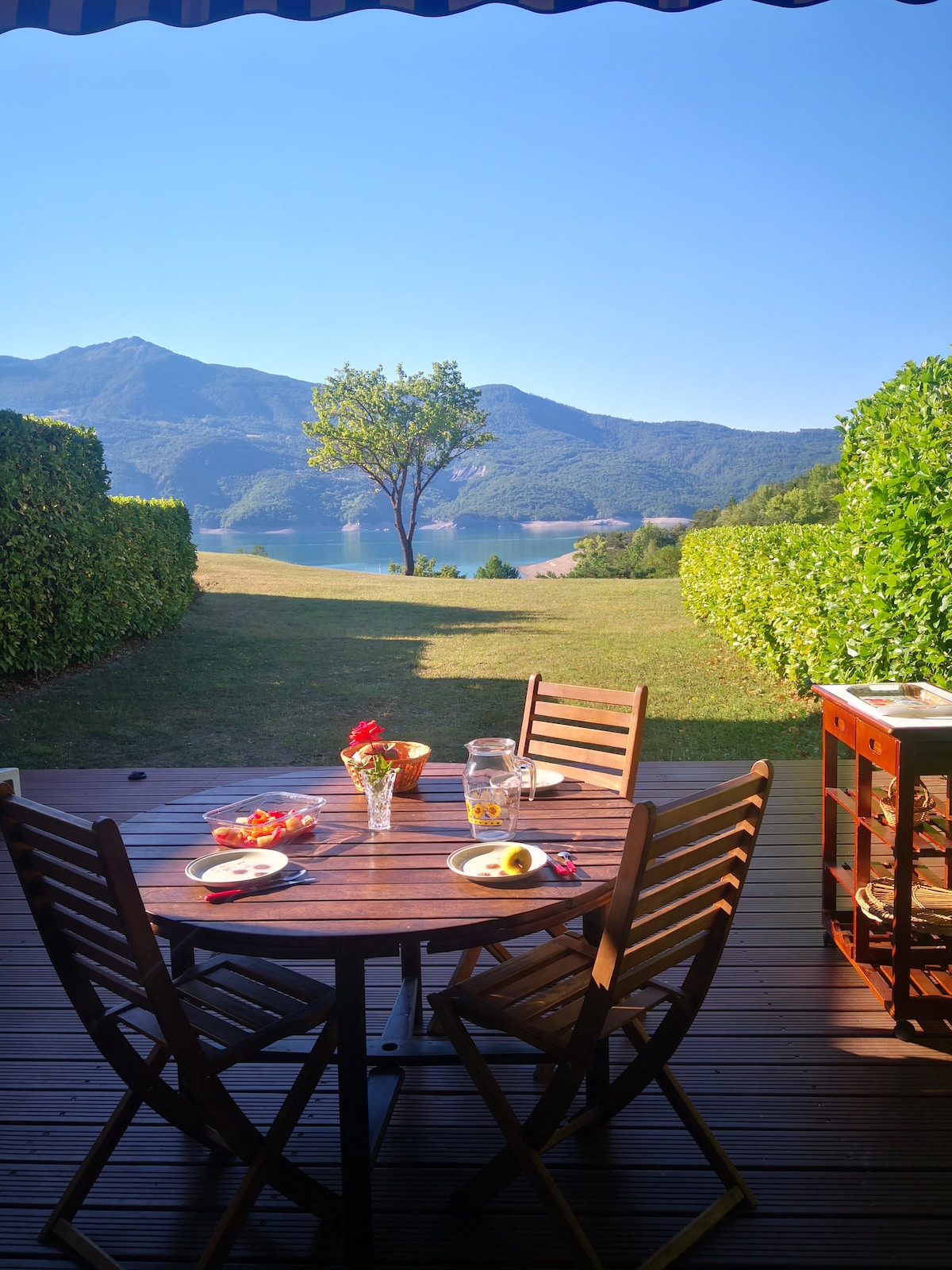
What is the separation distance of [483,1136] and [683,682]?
6.57 metres

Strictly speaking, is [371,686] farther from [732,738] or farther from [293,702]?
→ [732,738]

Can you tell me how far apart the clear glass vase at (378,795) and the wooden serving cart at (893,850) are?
1.22 meters

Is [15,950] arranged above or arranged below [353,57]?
below

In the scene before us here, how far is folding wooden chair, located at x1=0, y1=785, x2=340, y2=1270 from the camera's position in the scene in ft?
4.61

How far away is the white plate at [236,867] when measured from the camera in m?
1.65

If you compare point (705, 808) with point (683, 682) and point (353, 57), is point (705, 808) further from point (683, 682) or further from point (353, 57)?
point (683, 682)

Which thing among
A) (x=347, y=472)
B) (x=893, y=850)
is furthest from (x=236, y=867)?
(x=347, y=472)

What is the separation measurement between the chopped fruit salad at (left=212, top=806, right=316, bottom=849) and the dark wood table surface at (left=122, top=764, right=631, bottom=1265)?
1.2 inches

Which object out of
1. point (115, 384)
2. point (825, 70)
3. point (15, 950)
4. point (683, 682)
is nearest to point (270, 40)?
point (15, 950)

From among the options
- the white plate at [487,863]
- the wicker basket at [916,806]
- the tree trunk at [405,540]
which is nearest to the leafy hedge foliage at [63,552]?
the white plate at [487,863]

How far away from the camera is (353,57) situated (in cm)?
362

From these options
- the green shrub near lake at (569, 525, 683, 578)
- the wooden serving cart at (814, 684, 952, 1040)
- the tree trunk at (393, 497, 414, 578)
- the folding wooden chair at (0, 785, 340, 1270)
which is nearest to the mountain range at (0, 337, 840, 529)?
the tree trunk at (393, 497, 414, 578)

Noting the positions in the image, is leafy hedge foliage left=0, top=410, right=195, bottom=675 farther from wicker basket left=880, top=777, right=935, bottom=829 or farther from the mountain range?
the mountain range

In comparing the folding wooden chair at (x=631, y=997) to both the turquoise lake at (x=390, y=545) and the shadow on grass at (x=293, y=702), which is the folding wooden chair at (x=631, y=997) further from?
the turquoise lake at (x=390, y=545)
